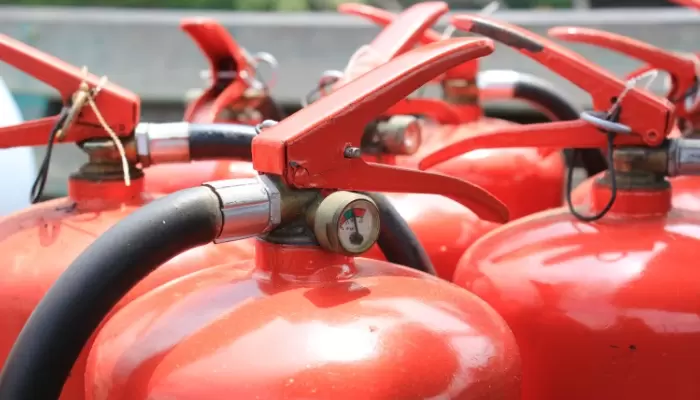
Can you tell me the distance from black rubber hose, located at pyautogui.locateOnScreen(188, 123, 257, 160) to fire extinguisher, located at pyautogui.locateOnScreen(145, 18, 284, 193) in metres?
0.27

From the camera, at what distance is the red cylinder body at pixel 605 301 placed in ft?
2.03

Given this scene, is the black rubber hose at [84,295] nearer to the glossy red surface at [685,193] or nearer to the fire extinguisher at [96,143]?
the fire extinguisher at [96,143]

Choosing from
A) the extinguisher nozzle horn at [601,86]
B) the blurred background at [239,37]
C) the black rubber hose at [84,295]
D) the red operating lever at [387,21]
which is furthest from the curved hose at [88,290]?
the blurred background at [239,37]

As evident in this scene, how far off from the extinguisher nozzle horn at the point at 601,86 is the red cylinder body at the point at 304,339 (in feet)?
0.79

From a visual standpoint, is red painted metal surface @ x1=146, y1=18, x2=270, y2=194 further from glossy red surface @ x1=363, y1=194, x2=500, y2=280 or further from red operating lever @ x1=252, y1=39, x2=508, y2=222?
red operating lever @ x1=252, y1=39, x2=508, y2=222

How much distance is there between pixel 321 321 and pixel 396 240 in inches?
8.7

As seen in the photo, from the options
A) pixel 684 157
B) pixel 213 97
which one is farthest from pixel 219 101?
pixel 684 157

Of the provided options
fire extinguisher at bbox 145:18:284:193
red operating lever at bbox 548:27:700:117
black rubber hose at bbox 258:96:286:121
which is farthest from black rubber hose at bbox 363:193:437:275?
black rubber hose at bbox 258:96:286:121

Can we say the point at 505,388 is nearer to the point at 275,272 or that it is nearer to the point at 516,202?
the point at 275,272

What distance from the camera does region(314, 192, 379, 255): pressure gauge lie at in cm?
53

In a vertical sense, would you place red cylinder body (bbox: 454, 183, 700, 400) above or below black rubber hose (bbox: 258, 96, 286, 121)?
below

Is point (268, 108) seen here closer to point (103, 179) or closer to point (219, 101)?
point (219, 101)

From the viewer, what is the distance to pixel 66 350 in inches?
19.5

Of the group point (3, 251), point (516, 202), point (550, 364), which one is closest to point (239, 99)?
point (516, 202)
